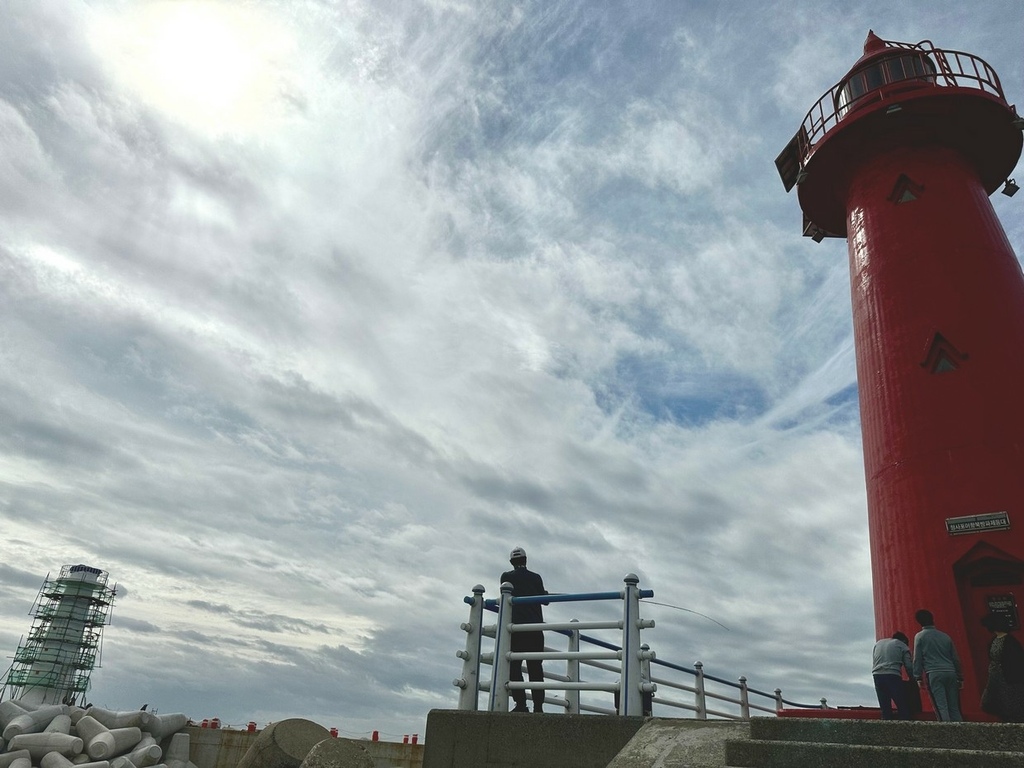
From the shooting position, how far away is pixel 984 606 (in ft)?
29.6

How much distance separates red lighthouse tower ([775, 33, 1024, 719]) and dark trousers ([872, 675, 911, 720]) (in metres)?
1.29

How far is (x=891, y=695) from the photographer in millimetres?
8023

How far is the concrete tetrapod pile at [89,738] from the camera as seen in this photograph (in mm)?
16500

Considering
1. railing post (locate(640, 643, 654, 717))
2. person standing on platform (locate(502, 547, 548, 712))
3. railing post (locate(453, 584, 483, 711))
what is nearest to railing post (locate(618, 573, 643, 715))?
railing post (locate(640, 643, 654, 717))

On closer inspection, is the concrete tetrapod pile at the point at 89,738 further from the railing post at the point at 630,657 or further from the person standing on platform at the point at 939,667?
the person standing on platform at the point at 939,667

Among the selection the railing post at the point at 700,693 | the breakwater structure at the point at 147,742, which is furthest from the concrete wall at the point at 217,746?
the railing post at the point at 700,693

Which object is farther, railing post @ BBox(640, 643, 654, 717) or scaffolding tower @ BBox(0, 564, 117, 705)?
scaffolding tower @ BBox(0, 564, 117, 705)

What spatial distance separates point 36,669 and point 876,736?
65.2 meters

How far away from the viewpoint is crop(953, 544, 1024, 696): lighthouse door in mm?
8828

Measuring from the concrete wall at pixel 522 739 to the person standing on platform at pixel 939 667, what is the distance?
3966 mm

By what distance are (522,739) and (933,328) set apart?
884cm

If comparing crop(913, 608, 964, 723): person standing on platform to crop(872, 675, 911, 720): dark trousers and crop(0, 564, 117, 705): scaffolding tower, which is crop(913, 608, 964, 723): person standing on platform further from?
crop(0, 564, 117, 705): scaffolding tower

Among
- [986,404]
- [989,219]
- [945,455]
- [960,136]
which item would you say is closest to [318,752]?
[945,455]

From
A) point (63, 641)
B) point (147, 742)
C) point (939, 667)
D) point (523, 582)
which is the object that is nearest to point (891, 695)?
point (939, 667)
